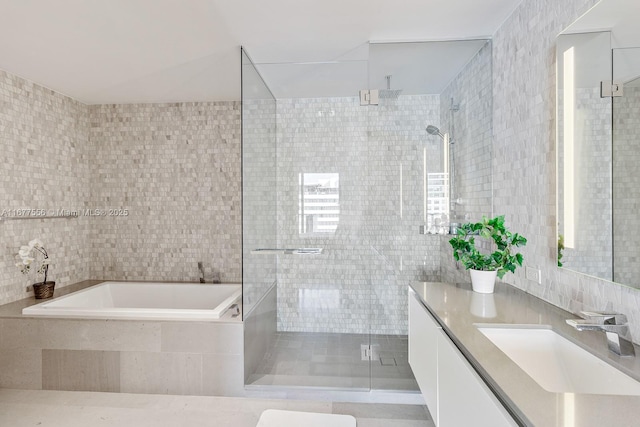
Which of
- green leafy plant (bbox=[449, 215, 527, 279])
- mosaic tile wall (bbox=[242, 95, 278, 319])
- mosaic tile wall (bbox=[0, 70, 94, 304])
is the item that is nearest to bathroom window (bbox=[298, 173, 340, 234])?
mosaic tile wall (bbox=[242, 95, 278, 319])

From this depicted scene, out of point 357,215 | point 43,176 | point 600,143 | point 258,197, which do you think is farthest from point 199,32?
point 600,143

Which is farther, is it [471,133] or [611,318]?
[471,133]

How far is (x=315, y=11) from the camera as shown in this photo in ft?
6.86

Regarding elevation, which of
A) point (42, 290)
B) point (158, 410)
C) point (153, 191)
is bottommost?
point (158, 410)

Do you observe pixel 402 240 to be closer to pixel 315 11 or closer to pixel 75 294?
pixel 315 11

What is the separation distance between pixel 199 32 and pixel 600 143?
2386 mm

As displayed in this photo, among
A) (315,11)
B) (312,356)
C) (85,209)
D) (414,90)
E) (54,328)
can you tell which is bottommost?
(312,356)

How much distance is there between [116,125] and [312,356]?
330 cm

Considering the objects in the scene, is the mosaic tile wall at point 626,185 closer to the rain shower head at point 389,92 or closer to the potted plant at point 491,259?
the potted plant at point 491,259

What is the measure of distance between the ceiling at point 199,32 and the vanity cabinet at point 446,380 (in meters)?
1.77

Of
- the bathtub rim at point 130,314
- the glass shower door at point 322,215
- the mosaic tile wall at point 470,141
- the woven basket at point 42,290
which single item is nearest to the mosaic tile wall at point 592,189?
the mosaic tile wall at point 470,141

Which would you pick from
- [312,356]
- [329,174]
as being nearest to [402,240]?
[329,174]

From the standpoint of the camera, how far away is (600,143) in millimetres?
1370

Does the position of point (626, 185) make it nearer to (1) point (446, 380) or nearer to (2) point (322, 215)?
(1) point (446, 380)
